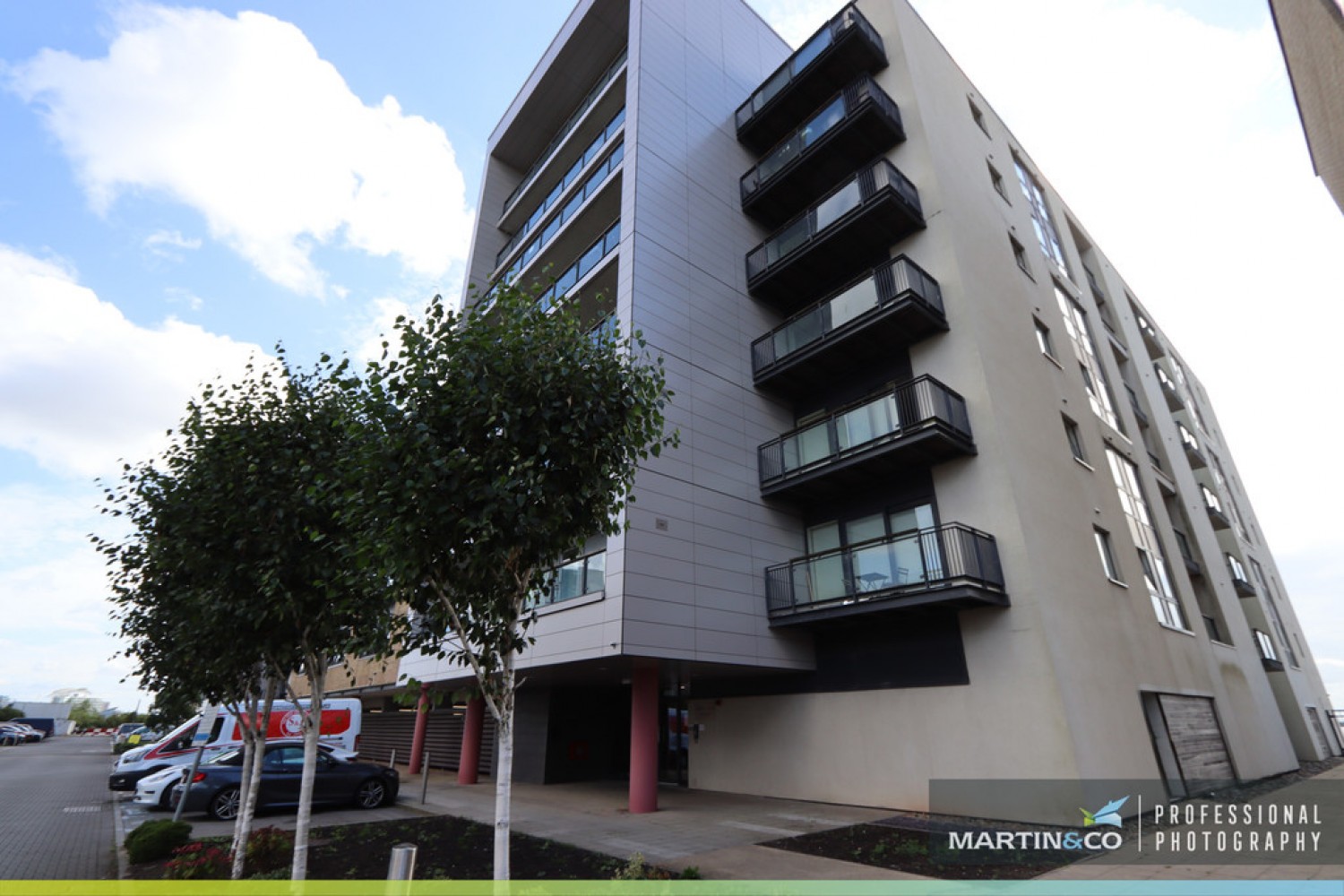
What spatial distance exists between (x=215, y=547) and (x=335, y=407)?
7.53ft

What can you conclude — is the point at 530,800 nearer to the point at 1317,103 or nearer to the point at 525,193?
the point at 1317,103

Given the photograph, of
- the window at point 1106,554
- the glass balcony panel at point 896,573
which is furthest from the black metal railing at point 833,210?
the window at point 1106,554

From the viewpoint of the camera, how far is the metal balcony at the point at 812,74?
1753cm

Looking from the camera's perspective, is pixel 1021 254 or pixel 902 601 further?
pixel 1021 254

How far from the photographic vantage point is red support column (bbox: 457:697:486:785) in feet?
63.4

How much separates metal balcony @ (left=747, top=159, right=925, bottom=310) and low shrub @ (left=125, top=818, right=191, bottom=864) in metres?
16.5

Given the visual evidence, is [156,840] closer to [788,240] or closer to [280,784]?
[280,784]

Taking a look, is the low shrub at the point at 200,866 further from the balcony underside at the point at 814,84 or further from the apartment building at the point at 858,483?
the balcony underside at the point at 814,84

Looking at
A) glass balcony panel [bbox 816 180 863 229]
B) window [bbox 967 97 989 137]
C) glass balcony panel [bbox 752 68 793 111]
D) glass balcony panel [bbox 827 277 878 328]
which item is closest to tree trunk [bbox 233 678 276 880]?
glass balcony panel [bbox 827 277 878 328]

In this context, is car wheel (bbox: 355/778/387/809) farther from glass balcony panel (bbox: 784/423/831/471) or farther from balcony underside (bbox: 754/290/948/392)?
balcony underside (bbox: 754/290/948/392)

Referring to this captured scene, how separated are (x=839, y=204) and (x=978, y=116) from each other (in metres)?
9.25

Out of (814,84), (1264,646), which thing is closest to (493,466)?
(814,84)

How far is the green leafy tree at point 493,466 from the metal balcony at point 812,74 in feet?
49.6

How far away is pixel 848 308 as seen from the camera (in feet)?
49.9
